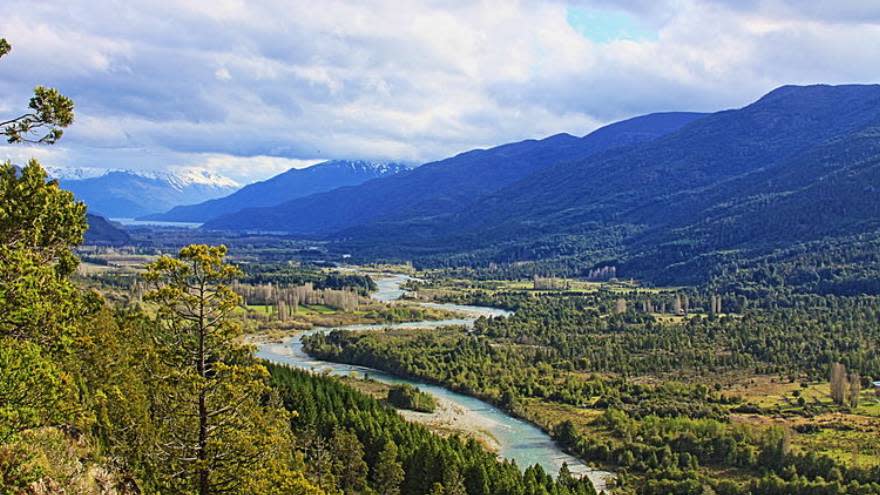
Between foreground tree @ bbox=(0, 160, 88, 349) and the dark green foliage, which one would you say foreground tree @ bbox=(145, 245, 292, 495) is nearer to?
foreground tree @ bbox=(0, 160, 88, 349)

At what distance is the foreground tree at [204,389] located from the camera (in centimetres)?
2389

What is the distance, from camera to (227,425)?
2452cm


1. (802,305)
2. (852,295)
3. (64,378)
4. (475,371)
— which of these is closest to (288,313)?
(475,371)

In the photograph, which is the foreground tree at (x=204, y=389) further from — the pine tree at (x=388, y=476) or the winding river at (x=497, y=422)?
the winding river at (x=497, y=422)

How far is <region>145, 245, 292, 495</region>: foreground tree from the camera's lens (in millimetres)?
23891

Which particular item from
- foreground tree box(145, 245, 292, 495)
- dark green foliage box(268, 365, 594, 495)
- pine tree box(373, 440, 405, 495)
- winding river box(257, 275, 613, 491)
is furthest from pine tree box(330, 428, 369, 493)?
foreground tree box(145, 245, 292, 495)

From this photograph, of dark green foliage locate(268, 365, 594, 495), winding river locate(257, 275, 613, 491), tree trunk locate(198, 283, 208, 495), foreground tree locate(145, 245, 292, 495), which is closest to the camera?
foreground tree locate(145, 245, 292, 495)

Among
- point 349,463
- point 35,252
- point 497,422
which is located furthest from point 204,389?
point 497,422

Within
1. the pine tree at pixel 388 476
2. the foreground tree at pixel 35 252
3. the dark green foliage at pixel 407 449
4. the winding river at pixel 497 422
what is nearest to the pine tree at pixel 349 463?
the dark green foliage at pixel 407 449

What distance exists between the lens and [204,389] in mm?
24062

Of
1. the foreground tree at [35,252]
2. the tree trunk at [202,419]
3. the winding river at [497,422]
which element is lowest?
the winding river at [497,422]

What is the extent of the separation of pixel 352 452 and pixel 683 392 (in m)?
45.8

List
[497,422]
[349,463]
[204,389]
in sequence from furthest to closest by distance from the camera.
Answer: [497,422] → [349,463] → [204,389]

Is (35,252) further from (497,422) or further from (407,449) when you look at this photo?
(497,422)
